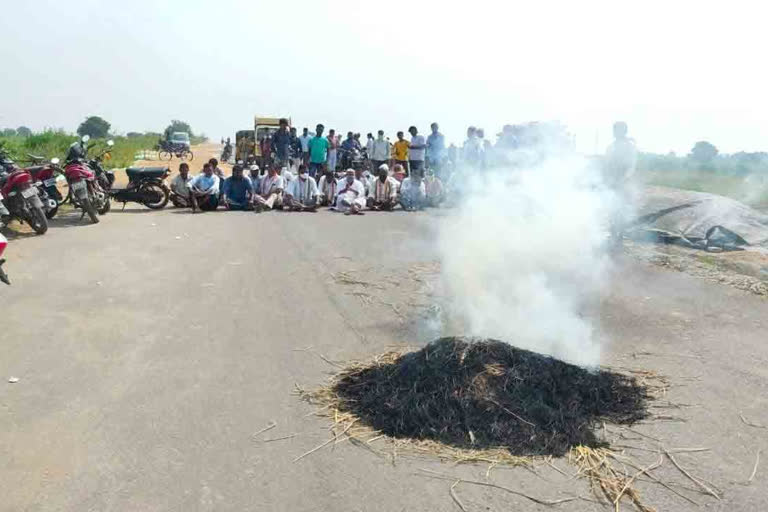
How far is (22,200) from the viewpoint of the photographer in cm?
1042

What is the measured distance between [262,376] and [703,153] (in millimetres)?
18530

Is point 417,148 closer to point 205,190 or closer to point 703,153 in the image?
point 205,190

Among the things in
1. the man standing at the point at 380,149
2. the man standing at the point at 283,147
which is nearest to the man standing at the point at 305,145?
the man standing at the point at 283,147

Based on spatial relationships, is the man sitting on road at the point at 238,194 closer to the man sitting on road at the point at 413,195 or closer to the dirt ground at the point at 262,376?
the man sitting on road at the point at 413,195

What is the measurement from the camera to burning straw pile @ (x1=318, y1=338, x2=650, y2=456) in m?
4.10

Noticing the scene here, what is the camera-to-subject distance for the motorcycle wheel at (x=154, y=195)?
47.2 feet

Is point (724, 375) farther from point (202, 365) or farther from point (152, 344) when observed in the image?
point (152, 344)

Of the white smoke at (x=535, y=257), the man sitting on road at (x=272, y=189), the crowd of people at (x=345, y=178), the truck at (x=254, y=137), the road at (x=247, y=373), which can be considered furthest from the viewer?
the truck at (x=254, y=137)

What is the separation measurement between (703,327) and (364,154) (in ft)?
51.4

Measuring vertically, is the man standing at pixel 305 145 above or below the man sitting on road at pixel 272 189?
above

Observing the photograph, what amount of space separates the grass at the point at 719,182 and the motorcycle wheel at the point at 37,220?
1228 centimetres

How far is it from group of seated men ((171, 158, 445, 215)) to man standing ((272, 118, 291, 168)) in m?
1.86

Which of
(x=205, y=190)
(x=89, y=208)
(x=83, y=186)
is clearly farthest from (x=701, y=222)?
(x=83, y=186)

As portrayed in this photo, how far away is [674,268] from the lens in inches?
371
